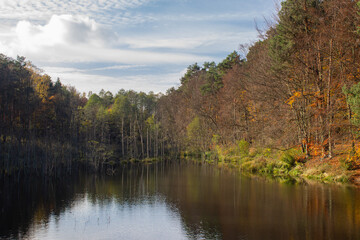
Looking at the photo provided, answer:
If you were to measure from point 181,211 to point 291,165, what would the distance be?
1692 cm

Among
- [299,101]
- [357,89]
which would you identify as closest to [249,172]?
[299,101]

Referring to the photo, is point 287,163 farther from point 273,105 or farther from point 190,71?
point 190,71

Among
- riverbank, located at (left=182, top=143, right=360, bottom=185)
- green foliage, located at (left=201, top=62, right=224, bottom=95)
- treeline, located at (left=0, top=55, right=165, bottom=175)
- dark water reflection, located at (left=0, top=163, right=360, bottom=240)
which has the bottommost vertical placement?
dark water reflection, located at (left=0, top=163, right=360, bottom=240)

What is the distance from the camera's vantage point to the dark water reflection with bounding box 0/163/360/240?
15055 millimetres

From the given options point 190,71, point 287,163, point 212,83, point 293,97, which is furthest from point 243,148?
point 190,71

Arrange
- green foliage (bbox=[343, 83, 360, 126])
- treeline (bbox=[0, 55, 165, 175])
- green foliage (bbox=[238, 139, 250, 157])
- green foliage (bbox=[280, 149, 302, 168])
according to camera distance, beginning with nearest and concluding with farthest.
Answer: green foliage (bbox=[343, 83, 360, 126]) < green foliage (bbox=[280, 149, 302, 168]) < treeline (bbox=[0, 55, 165, 175]) < green foliage (bbox=[238, 139, 250, 157])

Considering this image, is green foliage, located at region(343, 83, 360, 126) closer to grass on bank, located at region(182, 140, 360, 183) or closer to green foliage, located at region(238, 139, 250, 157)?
grass on bank, located at region(182, 140, 360, 183)

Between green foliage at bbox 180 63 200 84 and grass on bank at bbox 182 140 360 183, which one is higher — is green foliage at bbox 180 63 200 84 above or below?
above

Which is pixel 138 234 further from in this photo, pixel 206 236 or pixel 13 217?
pixel 13 217

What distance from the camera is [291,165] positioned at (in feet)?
104

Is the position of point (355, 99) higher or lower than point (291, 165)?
higher

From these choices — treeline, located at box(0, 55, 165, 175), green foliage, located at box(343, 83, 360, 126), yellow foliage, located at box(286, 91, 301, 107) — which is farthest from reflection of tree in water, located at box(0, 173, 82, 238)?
yellow foliage, located at box(286, 91, 301, 107)

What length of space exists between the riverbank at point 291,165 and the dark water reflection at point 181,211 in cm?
235

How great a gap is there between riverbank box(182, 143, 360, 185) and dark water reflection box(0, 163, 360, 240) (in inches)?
92.5
